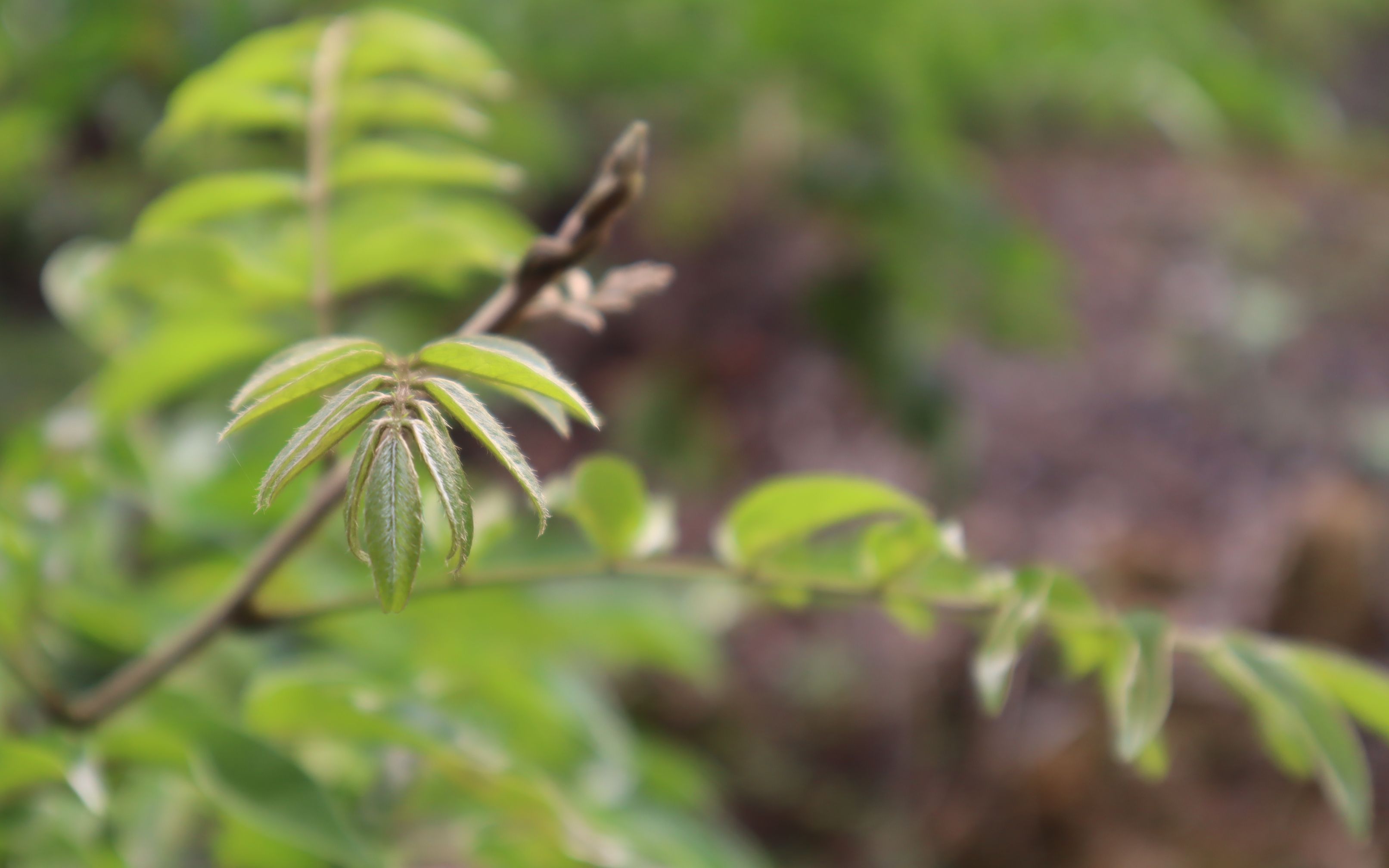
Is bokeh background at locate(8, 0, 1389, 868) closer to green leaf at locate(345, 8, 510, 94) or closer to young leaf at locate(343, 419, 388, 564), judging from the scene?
green leaf at locate(345, 8, 510, 94)

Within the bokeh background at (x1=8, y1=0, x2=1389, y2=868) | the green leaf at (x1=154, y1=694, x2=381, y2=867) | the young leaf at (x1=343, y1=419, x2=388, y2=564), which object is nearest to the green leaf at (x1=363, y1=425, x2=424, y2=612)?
the young leaf at (x1=343, y1=419, x2=388, y2=564)

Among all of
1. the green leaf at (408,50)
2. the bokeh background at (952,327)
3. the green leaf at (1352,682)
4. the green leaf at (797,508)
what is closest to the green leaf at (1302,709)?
the green leaf at (1352,682)

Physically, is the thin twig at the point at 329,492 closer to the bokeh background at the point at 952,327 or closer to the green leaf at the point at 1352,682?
the green leaf at the point at 1352,682

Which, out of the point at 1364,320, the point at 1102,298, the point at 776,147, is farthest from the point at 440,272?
the point at 1364,320

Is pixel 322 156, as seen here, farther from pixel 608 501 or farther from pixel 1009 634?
pixel 1009 634

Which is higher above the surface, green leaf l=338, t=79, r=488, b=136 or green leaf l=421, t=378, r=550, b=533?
green leaf l=338, t=79, r=488, b=136

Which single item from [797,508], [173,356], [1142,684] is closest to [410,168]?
[173,356]

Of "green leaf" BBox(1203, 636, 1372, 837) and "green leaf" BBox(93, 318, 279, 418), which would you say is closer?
"green leaf" BBox(1203, 636, 1372, 837)
